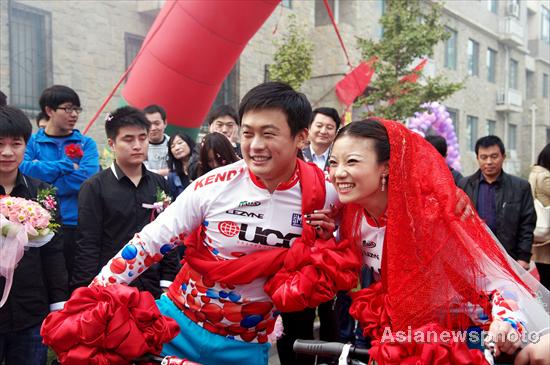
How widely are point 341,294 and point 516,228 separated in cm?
206

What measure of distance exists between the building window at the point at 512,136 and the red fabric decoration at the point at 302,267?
27496mm

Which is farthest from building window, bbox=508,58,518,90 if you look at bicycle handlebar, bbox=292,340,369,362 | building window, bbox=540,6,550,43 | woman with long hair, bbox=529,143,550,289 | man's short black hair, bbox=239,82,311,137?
bicycle handlebar, bbox=292,340,369,362

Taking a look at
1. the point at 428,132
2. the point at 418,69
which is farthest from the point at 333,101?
the point at 428,132

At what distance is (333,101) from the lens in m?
15.2

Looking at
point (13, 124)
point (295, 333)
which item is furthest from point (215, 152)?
point (295, 333)

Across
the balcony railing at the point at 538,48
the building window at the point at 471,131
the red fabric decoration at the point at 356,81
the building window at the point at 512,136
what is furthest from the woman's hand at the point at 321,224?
the balcony railing at the point at 538,48

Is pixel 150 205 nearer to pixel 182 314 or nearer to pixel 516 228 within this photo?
pixel 182 314

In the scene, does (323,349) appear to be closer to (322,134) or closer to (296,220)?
(296,220)

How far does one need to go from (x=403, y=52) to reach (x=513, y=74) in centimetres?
1727

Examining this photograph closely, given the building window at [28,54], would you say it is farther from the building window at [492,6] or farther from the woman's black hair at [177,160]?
the building window at [492,6]

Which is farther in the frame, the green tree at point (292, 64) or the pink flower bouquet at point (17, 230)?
the green tree at point (292, 64)

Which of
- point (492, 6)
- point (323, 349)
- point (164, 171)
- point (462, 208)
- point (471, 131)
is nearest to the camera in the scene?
point (323, 349)

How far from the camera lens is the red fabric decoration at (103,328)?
73.6 inches

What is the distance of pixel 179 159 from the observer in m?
5.12
